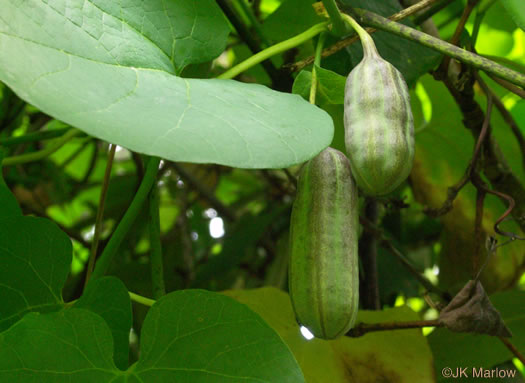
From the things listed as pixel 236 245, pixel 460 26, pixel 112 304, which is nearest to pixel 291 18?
pixel 460 26

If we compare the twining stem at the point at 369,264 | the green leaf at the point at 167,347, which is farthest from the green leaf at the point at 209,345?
the twining stem at the point at 369,264

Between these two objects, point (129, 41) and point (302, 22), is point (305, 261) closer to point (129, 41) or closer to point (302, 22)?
point (129, 41)

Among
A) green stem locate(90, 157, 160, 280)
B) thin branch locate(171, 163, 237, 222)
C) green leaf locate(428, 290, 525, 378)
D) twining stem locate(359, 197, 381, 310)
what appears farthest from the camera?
thin branch locate(171, 163, 237, 222)

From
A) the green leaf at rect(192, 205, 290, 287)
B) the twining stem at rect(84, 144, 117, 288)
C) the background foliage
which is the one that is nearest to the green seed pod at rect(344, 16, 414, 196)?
the background foliage

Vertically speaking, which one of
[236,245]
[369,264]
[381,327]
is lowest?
[236,245]

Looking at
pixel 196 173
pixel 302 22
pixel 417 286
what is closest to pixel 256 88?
pixel 302 22

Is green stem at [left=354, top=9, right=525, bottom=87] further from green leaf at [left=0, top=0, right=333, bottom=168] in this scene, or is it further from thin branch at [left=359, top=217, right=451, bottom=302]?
thin branch at [left=359, top=217, right=451, bottom=302]

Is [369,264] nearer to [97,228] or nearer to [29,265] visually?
[97,228]
